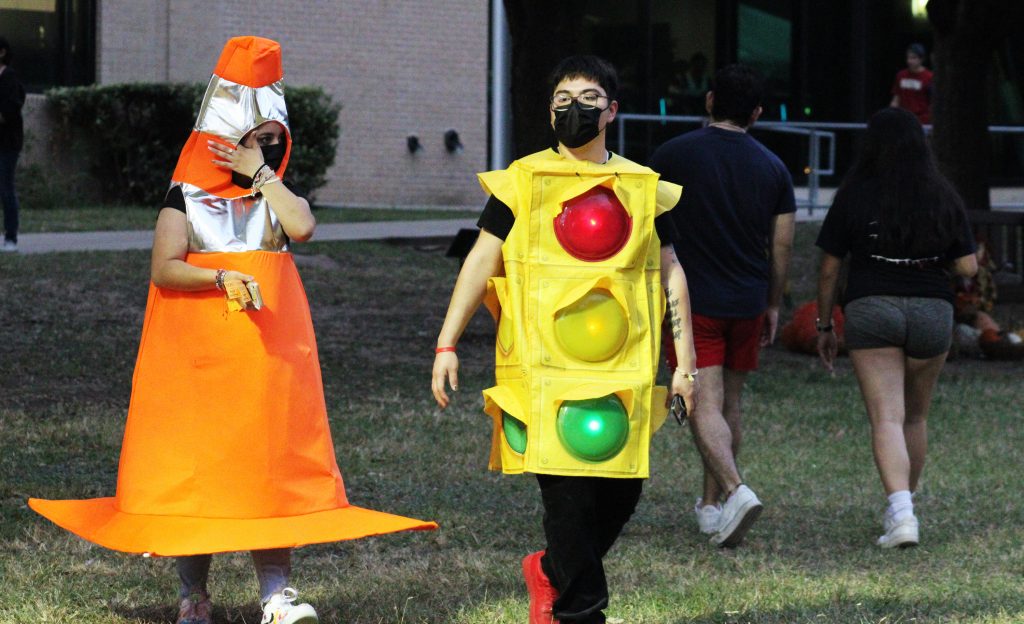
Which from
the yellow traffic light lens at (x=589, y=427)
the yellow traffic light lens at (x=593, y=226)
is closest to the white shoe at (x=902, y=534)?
the yellow traffic light lens at (x=589, y=427)

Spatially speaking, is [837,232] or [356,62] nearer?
[837,232]

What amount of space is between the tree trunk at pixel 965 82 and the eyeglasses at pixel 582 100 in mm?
10104

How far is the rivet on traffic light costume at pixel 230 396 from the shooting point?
4477 millimetres

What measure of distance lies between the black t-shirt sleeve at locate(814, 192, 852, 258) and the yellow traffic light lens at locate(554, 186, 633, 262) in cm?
237

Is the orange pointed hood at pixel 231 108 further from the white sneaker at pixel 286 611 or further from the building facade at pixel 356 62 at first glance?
the building facade at pixel 356 62

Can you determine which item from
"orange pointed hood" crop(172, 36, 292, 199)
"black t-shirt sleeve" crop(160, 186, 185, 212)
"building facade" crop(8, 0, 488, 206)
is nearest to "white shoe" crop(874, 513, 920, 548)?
"orange pointed hood" crop(172, 36, 292, 199)

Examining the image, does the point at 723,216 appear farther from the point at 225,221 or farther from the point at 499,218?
the point at 225,221

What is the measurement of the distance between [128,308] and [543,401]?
25.9ft

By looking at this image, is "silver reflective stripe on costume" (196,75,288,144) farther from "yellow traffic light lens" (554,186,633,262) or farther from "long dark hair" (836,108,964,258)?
"long dark hair" (836,108,964,258)

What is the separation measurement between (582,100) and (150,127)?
15.1m

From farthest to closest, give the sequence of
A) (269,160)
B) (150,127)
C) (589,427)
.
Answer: (150,127)
(269,160)
(589,427)

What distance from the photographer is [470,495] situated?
23.3 ft

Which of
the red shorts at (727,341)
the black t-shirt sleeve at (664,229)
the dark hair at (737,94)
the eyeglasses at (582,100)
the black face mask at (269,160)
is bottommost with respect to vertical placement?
the red shorts at (727,341)

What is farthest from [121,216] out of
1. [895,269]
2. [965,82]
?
[895,269]
